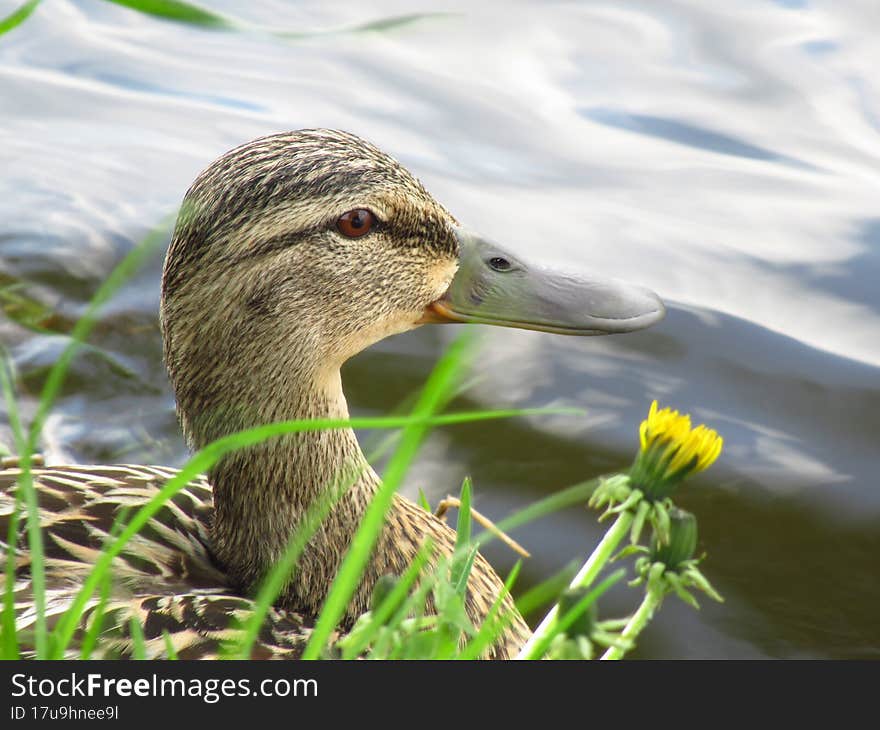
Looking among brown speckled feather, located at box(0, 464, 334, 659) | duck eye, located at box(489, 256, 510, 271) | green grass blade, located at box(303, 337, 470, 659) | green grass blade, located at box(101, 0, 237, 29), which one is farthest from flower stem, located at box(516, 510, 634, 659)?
duck eye, located at box(489, 256, 510, 271)

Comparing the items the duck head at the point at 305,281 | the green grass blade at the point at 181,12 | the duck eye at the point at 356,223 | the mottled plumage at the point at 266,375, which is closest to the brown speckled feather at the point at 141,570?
the mottled plumage at the point at 266,375

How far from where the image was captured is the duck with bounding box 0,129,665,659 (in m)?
2.82

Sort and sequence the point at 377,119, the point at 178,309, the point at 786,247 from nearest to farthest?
1. the point at 178,309
2. the point at 786,247
3. the point at 377,119

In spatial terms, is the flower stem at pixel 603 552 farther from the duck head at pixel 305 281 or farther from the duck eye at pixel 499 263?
the duck eye at pixel 499 263

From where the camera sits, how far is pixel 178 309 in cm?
289

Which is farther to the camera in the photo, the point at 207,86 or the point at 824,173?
the point at 207,86

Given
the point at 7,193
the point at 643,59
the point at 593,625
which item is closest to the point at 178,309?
the point at 593,625

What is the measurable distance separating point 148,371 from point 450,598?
11.1ft

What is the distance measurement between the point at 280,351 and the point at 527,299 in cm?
73

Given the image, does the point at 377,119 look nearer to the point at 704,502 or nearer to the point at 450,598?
the point at 704,502

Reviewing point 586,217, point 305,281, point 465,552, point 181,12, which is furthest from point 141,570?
point 586,217

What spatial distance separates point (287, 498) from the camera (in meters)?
3.07

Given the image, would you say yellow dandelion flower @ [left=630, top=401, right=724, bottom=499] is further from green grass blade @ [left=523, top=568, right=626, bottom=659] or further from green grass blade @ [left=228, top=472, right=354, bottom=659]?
green grass blade @ [left=228, top=472, right=354, bottom=659]

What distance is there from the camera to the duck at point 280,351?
111 inches
